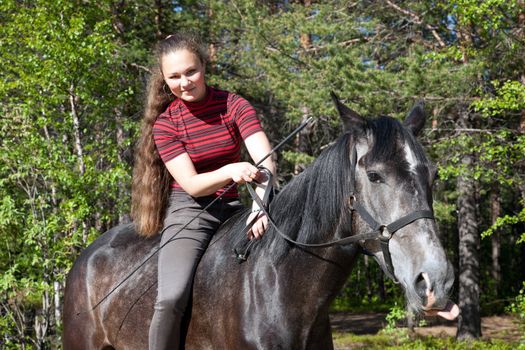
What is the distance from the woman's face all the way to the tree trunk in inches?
527

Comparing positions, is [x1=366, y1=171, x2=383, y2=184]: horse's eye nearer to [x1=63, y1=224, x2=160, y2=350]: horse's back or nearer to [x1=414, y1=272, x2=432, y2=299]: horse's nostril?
[x1=414, y1=272, x2=432, y2=299]: horse's nostril

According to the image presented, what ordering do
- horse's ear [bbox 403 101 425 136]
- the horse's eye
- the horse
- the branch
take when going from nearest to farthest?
the horse
the horse's eye
horse's ear [bbox 403 101 425 136]
the branch

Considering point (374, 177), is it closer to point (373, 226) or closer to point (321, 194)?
point (373, 226)

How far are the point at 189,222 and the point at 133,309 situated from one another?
2.53ft

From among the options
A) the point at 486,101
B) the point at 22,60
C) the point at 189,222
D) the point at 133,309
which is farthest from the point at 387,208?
the point at 486,101

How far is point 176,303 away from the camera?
10.1 feet

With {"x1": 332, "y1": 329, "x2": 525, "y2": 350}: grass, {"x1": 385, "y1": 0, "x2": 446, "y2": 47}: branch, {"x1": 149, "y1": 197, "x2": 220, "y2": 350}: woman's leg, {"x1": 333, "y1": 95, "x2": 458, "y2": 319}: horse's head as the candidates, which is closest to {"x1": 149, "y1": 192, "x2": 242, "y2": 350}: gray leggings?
{"x1": 149, "y1": 197, "x2": 220, "y2": 350}: woman's leg

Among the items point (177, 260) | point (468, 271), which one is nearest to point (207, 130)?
point (177, 260)

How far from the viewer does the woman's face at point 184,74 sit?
Answer: 3164 mm

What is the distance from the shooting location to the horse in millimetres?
2361

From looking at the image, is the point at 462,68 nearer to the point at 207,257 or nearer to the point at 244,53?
the point at 244,53

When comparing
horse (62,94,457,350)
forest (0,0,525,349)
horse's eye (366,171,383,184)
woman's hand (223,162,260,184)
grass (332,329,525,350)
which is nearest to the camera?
horse (62,94,457,350)

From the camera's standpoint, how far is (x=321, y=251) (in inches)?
110

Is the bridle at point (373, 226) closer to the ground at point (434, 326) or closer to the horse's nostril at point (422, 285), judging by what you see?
the horse's nostril at point (422, 285)
